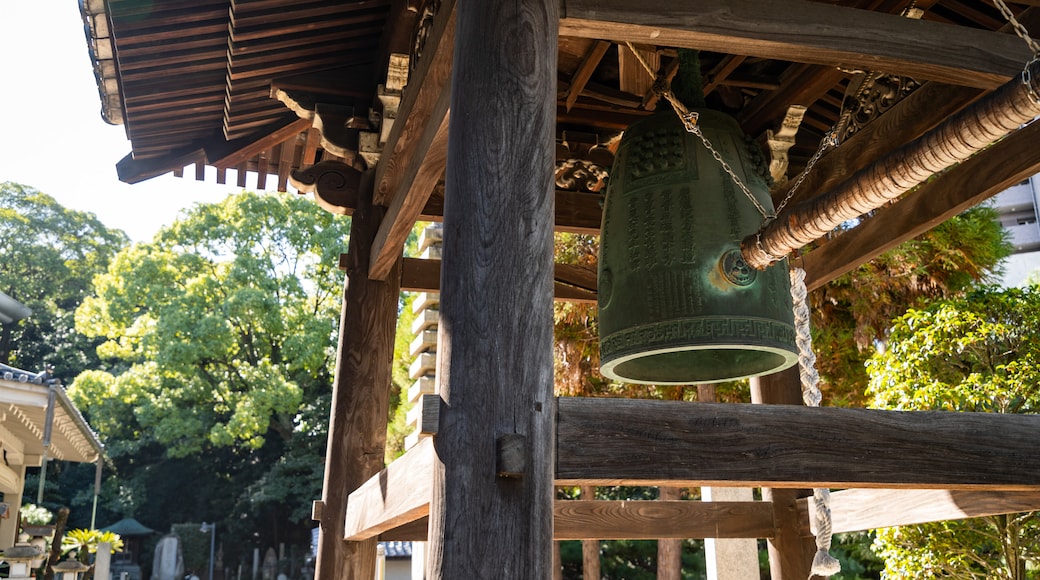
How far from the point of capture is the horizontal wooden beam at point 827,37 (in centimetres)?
231

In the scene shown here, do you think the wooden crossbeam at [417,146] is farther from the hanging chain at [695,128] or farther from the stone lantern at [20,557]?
the stone lantern at [20,557]

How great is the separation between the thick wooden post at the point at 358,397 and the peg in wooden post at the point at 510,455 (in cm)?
238

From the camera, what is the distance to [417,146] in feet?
11.2

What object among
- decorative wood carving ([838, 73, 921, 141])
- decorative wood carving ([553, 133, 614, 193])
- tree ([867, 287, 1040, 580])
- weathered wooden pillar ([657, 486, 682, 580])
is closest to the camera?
decorative wood carving ([838, 73, 921, 141])

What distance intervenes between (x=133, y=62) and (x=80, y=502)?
73.3 feet

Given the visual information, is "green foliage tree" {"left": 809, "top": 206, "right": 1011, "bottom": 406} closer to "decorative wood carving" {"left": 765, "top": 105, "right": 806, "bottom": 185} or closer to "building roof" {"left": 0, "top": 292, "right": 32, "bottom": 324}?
"decorative wood carving" {"left": 765, "top": 105, "right": 806, "bottom": 185}

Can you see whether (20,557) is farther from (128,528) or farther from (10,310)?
(128,528)

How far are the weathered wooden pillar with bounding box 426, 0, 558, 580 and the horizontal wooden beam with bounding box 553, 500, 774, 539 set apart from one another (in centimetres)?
261

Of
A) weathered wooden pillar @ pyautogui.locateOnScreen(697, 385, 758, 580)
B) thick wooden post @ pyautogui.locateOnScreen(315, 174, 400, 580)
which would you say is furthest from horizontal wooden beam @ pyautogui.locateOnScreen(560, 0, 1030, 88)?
weathered wooden pillar @ pyautogui.locateOnScreen(697, 385, 758, 580)

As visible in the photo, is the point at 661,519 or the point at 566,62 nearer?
the point at 566,62

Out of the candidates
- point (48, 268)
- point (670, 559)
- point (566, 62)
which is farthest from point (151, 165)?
point (48, 268)

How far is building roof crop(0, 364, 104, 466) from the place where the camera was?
8227mm

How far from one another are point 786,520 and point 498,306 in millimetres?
2920

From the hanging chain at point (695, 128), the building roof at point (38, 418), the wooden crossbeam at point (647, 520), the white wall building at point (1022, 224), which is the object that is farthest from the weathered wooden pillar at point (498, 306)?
the white wall building at point (1022, 224)
